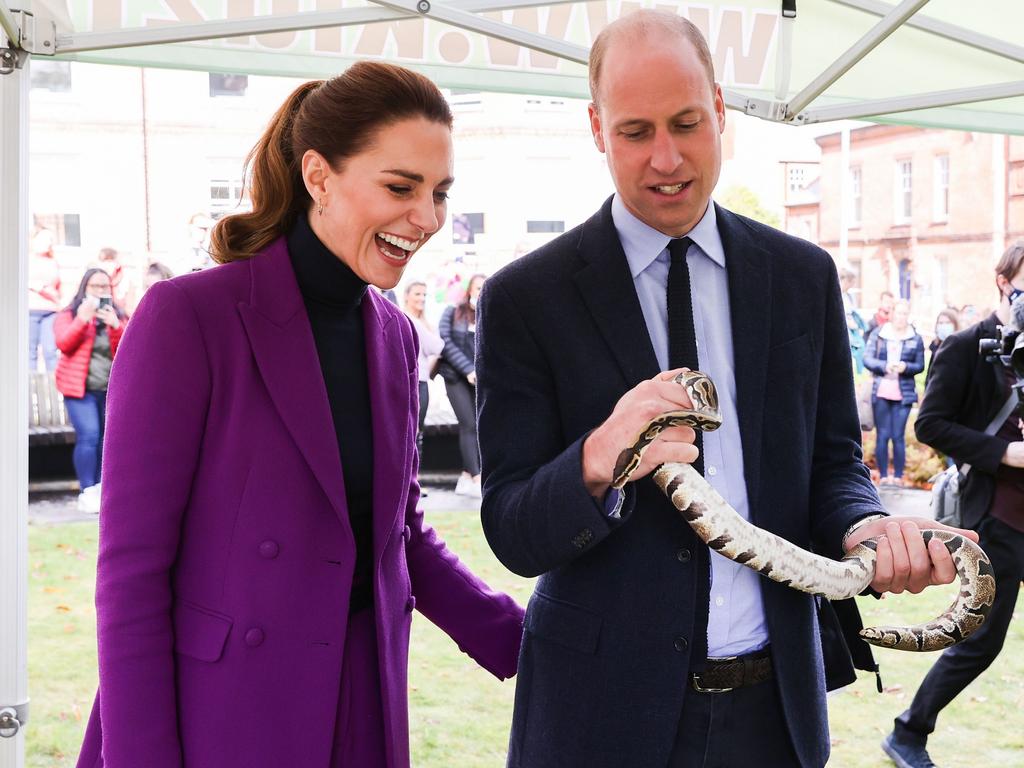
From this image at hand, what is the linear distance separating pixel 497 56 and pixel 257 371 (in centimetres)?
204

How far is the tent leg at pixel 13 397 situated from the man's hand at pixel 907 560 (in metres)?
2.49

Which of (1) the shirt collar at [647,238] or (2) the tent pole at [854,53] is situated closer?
(1) the shirt collar at [647,238]

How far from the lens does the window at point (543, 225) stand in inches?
712

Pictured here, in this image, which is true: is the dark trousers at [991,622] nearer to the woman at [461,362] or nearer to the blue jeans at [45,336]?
the woman at [461,362]

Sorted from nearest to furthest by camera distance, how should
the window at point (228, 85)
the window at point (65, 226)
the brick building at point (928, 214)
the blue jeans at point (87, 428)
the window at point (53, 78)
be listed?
the blue jeans at point (87, 428), the brick building at point (928, 214), the window at point (65, 226), the window at point (53, 78), the window at point (228, 85)

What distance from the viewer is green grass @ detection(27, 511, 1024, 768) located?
19.8 ft

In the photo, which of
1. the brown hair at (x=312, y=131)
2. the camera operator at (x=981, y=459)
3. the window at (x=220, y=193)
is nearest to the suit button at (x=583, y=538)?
the brown hair at (x=312, y=131)

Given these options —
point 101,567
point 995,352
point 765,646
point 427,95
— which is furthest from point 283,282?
point 995,352

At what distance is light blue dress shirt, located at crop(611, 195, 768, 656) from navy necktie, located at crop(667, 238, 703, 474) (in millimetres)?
22

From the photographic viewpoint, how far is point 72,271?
16.4 metres

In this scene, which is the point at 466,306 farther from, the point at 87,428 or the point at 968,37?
the point at 968,37

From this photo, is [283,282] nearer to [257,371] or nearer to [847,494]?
[257,371]

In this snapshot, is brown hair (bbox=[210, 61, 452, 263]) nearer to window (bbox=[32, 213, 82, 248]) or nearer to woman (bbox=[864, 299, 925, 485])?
woman (bbox=[864, 299, 925, 485])

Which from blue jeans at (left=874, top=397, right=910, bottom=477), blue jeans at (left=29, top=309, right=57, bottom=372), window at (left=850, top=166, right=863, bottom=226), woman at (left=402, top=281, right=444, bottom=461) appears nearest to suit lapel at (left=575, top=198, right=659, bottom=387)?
woman at (left=402, top=281, right=444, bottom=461)
